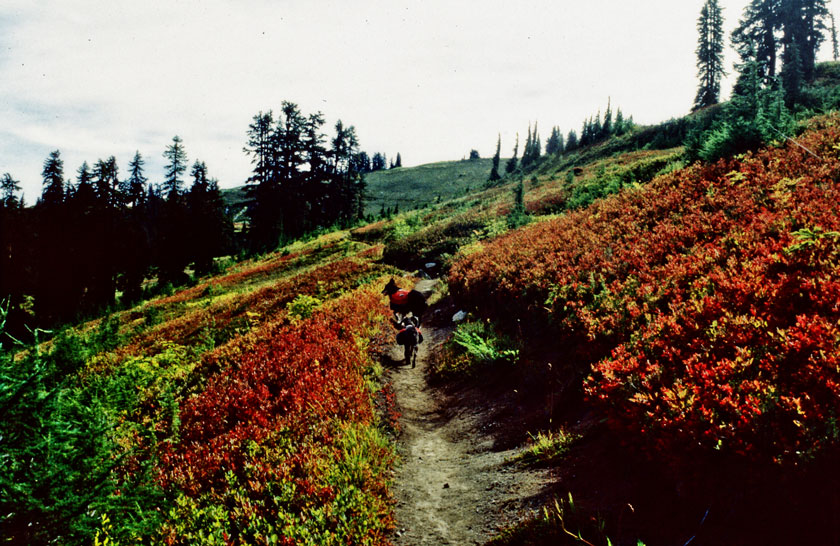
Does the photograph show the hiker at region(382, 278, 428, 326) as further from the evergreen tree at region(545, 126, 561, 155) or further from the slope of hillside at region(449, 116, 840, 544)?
the evergreen tree at region(545, 126, 561, 155)

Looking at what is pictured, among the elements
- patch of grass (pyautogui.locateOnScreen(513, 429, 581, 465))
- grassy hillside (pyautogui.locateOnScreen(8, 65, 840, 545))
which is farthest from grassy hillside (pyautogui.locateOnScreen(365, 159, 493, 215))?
patch of grass (pyautogui.locateOnScreen(513, 429, 581, 465))

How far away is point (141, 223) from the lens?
173 ft

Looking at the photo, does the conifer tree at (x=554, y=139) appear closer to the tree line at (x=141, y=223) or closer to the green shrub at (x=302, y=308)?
the tree line at (x=141, y=223)

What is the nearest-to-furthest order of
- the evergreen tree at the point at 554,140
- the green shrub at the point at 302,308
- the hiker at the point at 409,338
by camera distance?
the hiker at the point at 409,338
the green shrub at the point at 302,308
the evergreen tree at the point at 554,140

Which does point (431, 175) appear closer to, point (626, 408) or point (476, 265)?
point (476, 265)

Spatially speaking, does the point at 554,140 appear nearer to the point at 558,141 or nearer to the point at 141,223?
the point at 558,141

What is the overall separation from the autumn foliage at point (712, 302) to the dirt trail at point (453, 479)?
1.59 meters

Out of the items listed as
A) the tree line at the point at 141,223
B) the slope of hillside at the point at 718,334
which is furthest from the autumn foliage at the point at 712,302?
the tree line at the point at 141,223

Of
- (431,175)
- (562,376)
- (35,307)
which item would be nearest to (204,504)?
(562,376)

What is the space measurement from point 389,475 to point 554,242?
8.77 m

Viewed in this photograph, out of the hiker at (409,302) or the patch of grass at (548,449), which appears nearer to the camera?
the patch of grass at (548,449)

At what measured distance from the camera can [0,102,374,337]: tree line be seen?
40812mm

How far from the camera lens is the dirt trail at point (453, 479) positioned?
462cm

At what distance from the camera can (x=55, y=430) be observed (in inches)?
148
